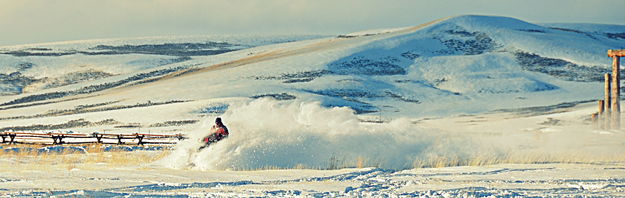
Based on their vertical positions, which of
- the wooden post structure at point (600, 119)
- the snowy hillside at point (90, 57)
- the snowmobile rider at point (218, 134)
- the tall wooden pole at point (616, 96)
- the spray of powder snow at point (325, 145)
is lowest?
the snowy hillside at point (90, 57)

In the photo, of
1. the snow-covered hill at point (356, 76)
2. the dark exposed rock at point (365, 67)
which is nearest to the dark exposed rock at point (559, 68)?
the snow-covered hill at point (356, 76)

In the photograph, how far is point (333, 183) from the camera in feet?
53.7

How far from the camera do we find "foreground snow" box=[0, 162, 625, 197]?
14.6 metres

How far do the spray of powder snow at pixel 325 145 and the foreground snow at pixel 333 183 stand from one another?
2732 mm

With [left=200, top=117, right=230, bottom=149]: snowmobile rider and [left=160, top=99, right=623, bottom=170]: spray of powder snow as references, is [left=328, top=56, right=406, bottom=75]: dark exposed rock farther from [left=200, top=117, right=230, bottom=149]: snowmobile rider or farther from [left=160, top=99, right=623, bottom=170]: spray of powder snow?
[left=200, top=117, right=230, bottom=149]: snowmobile rider

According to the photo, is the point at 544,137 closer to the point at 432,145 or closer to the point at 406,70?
the point at 432,145

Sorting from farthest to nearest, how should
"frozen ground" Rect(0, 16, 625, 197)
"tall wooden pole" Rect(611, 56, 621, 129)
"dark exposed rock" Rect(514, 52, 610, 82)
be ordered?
"dark exposed rock" Rect(514, 52, 610, 82)
"tall wooden pole" Rect(611, 56, 621, 129)
"frozen ground" Rect(0, 16, 625, 197)

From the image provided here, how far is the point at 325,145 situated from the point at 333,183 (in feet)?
20.0

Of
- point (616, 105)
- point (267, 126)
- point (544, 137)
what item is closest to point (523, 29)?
point (616, 105)

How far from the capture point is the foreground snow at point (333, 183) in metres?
14.6

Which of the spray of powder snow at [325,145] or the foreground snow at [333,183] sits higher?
the foreground snow at [333,183]

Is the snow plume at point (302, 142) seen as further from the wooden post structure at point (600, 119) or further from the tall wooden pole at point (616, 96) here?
the wooden post structure at point (600, 119)

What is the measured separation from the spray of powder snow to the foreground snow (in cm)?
273

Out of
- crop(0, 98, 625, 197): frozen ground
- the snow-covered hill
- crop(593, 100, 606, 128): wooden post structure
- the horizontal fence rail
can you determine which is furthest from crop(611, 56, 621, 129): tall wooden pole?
the snow-covered hill
